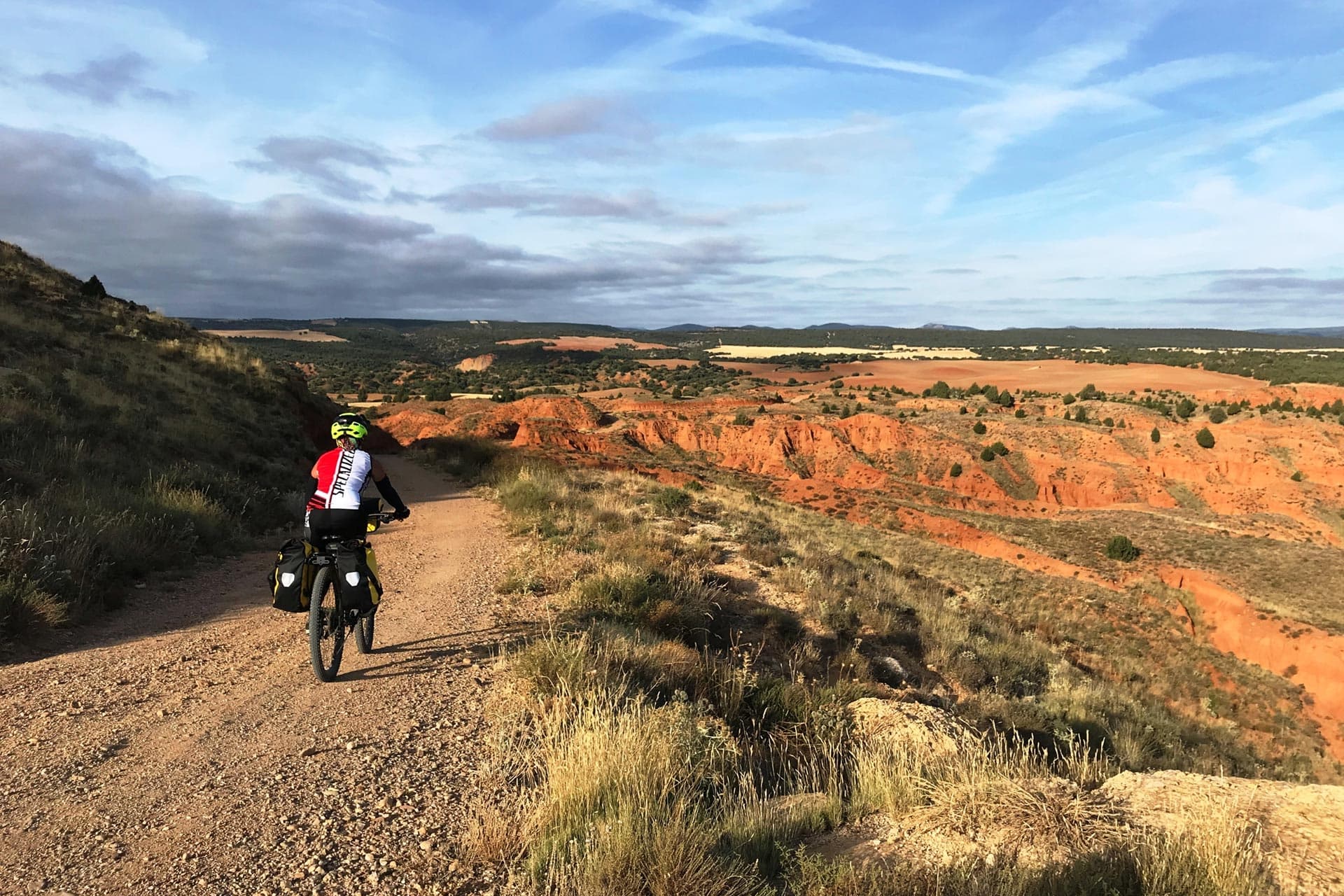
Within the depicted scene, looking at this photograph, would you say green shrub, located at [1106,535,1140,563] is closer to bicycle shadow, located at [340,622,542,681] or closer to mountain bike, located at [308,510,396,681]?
bicycle shadow, located at [340,622,542,681]

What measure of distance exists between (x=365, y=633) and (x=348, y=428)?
209 cm

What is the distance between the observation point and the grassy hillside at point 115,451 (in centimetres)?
720

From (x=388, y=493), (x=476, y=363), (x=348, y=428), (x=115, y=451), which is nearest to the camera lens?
(x=348, y=428)

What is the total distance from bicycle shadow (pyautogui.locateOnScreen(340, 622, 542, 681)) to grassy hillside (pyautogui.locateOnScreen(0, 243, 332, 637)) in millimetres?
Result: 3114

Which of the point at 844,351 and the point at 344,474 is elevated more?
the point at 844,351

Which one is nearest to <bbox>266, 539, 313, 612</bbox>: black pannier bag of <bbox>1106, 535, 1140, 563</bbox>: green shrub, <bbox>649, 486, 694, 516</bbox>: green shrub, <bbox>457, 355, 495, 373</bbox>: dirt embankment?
<bbox>649, 486, 694, 516</bbox>: green shrub

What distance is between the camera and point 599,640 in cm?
657

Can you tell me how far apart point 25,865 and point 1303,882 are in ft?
21.0

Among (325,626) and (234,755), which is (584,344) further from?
(234,755)

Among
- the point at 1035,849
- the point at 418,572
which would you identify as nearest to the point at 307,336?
the point at 418,572

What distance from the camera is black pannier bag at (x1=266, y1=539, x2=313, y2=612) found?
556 centimetres

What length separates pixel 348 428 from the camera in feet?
18.7

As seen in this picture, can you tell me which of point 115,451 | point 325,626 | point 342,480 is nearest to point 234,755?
point 325,626

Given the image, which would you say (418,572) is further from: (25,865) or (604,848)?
(604,848)
